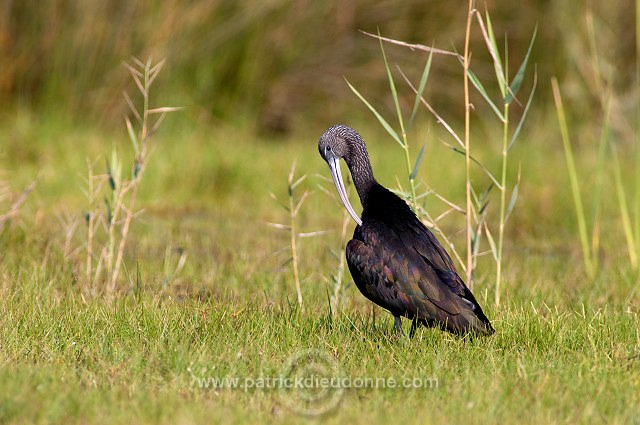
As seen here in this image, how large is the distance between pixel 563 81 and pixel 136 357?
27.1 feet

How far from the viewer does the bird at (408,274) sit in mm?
4656

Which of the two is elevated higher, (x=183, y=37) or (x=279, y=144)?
(x=183, y=37)

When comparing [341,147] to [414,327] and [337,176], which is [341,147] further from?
[414,327]

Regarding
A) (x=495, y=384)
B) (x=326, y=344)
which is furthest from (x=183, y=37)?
(x=495, y=384)

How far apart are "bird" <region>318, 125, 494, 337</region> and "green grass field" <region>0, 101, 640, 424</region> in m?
0.12

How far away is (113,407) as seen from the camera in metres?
3.78

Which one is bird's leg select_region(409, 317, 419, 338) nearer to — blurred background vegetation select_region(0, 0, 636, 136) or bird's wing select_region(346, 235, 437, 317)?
bird's wing select_region(346, 235, 437, 317)

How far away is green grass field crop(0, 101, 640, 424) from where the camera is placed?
3887 mm

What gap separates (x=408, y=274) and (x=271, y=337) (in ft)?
2.18

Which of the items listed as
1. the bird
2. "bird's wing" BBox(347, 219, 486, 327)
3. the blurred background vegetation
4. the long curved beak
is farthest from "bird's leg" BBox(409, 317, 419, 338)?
the blurred background vegetation

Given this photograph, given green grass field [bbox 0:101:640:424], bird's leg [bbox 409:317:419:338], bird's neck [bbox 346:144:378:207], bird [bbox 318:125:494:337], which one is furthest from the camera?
bird's neck [bbox 346:144:378:207]

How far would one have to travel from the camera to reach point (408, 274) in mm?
4746

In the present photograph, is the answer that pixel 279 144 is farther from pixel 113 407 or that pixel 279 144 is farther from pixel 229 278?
pixel 113 407

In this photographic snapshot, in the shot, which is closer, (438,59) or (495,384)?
(495,384)
